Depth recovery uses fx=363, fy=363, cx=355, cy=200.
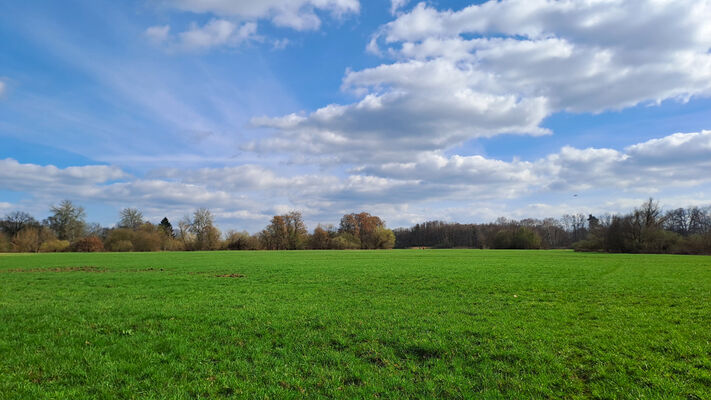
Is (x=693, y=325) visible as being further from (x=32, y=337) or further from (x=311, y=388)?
(x=32, y=337)

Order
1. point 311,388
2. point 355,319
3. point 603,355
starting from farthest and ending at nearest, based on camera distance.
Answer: point 355,319, point 603,355, point 311,388

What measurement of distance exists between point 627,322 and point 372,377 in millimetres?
9158

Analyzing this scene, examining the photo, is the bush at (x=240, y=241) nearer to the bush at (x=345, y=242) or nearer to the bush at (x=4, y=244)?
the bush at (x=345, y=242)

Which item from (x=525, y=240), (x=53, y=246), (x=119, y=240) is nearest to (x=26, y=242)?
(x=53, y=246)

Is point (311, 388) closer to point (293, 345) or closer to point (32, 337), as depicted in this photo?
point (293, 345)

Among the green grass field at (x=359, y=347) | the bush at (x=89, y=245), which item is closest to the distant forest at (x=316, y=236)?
the bush at (x=89, y=245)

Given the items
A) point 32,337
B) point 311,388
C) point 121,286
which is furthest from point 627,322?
point 121,286

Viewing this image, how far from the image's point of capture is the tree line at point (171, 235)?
3789 inches

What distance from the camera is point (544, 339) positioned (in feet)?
32.1

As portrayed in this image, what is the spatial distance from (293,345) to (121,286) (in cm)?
1714

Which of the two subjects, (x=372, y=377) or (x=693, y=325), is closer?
(x=372, y=377)

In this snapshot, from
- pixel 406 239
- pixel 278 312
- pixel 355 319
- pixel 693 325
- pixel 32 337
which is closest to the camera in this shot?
pixel 32 337

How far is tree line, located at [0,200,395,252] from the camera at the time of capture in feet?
316

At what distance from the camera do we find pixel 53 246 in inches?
3738
